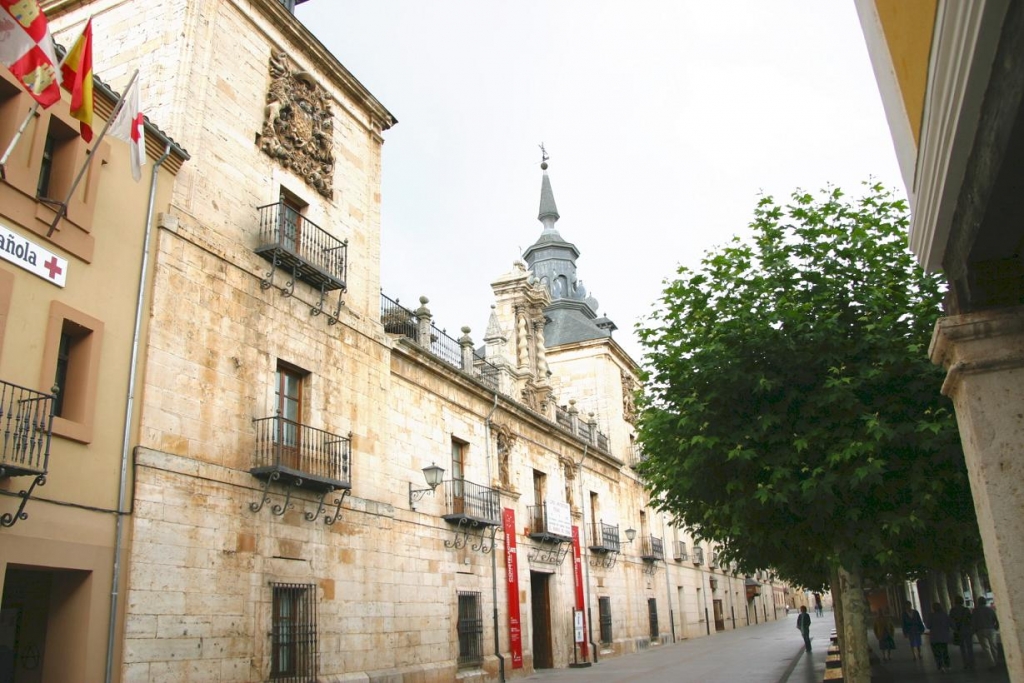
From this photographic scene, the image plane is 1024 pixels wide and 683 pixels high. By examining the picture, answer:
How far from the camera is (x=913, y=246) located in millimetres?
5289

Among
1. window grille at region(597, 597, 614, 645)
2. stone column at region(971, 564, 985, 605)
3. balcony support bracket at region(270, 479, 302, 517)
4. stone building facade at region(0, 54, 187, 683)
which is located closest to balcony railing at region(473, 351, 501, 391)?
window grille at region(597, 597, 614, 645)

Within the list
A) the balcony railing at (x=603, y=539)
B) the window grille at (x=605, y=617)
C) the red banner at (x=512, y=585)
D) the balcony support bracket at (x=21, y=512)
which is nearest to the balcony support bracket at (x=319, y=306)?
the balcony support bracket at (x=21, y=512)

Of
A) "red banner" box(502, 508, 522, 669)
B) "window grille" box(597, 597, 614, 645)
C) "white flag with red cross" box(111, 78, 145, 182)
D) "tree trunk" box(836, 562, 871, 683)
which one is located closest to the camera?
"white flag with red cross" box(111, 78, 145, 182)

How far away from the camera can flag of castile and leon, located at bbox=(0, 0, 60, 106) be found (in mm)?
8180

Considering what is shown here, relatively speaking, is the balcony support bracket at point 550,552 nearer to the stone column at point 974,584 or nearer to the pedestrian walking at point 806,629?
the pedestrian walking at point 806,629

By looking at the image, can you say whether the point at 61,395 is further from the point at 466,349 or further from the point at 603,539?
the point at 603,539

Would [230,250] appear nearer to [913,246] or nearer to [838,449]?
[838,449]

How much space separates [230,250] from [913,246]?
407 inches

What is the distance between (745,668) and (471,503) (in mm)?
8055

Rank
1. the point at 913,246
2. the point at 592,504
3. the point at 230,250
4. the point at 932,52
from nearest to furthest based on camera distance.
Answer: the point at 932,52
the point at 913,246
the point at 230,250
the point at 592,504

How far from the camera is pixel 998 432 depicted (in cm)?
457

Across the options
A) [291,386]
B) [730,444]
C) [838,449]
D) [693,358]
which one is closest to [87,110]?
[291,386]

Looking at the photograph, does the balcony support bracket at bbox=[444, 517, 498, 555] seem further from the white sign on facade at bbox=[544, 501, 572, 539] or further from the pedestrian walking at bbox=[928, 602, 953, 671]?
the pedestrian walking at bbox=[928, 602, 953, 671]

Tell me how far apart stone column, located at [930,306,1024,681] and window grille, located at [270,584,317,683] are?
10.3m
